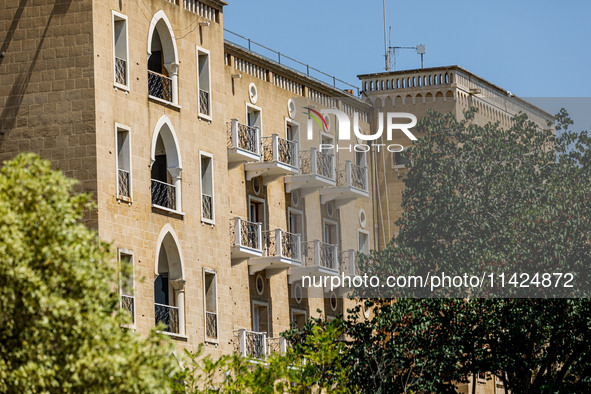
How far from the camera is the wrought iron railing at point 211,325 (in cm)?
3584

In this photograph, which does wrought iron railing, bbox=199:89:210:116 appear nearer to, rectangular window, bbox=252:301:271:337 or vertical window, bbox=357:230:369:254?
rectangular window, bbox=252:301:271:337

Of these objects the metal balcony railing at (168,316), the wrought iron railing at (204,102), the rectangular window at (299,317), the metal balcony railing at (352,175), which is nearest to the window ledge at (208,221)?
the metal balcony railing at (168,316)

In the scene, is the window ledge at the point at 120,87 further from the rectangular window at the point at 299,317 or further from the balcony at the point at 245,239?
the rectangular window at the point at 299,317

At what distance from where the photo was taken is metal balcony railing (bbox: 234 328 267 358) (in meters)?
37.6

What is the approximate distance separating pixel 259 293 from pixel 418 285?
459cm

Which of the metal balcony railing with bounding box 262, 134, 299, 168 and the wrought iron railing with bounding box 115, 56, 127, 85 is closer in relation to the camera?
the wrought iron railing with bounding box 115, 56, 127, 85

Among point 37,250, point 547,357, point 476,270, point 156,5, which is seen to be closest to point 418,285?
point 476,270

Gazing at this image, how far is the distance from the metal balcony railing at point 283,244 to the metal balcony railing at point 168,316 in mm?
5799

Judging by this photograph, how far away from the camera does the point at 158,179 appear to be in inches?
1394

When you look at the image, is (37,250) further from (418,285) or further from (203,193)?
(418,285)

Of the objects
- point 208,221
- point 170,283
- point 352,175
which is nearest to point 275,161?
point 208,221

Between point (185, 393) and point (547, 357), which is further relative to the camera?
point (547, 357)

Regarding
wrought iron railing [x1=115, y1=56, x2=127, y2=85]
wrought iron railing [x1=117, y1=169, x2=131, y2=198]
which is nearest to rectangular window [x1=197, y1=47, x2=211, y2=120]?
wrought iron railing [x1=115, y1=56, x2=127, y2=85]

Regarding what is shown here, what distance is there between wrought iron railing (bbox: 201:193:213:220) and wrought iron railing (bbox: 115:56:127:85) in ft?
14.3
